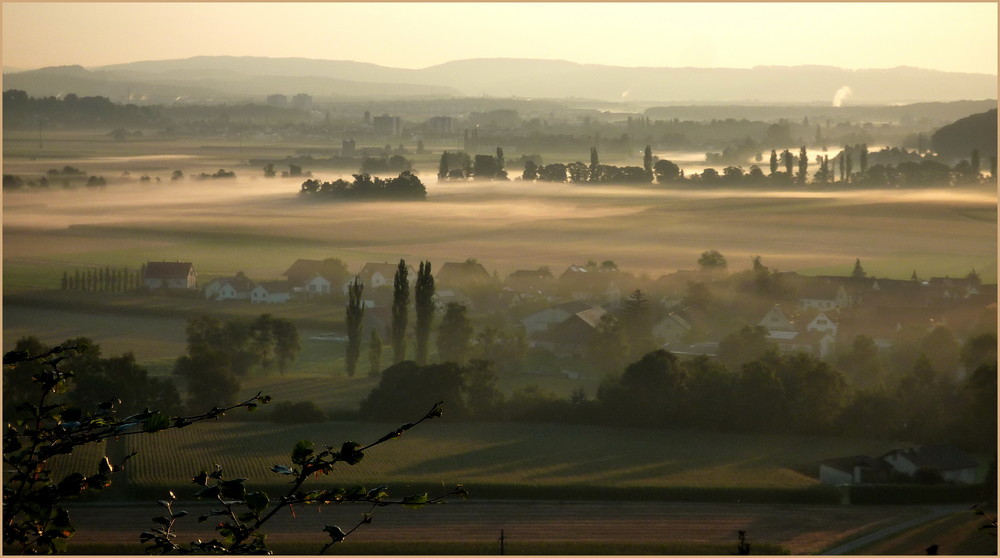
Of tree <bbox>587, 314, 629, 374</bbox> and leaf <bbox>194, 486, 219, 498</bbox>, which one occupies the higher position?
leaf <bbox>194, 486, 219, 498</bbox>

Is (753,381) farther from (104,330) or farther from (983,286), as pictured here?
(104,330)

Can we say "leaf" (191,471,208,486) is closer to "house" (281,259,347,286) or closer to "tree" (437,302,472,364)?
"tree" (437,302,472,364)

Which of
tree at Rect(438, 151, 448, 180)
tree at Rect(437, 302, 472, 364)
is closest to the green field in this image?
tree at Rect(437, 302, 472, 364)

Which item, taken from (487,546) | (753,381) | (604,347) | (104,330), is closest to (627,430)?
(753,381)

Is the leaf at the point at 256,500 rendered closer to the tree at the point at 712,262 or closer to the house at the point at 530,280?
the house at the point at 530,280

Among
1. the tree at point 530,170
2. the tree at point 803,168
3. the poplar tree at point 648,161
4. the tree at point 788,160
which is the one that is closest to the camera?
the tree at point 803,168

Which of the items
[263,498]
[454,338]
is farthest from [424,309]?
[263,498]

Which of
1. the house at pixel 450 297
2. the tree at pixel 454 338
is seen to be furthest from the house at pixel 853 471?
the house at pixel 450 297
